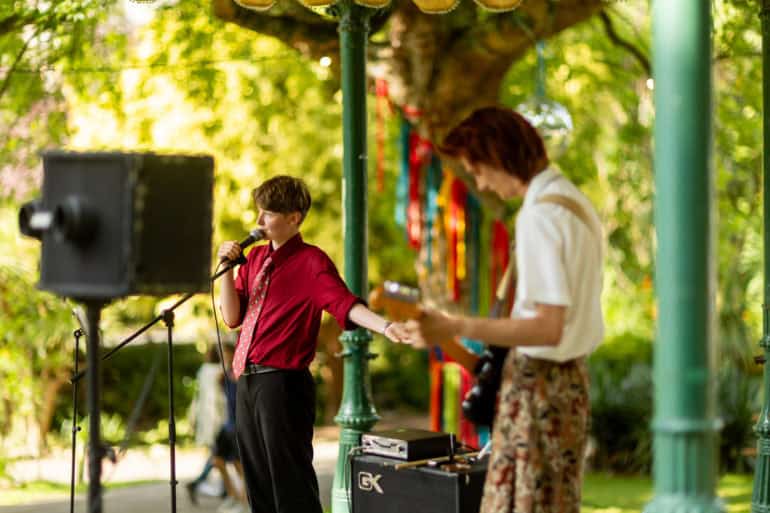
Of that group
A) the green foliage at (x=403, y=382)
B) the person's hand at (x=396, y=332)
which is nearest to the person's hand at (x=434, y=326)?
the person's hand at (x=396, y=332)

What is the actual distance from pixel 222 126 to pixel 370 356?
23.6ft

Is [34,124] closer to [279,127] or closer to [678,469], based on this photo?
[279,127]

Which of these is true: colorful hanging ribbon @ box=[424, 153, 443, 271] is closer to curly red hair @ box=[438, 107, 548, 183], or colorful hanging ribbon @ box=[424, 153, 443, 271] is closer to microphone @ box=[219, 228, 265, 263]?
microphone @ box=[219, 228, 265, 263]

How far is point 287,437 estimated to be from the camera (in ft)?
13.4

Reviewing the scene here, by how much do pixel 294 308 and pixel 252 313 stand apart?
187mm

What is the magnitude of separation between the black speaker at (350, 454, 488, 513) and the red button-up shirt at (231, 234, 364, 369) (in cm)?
47

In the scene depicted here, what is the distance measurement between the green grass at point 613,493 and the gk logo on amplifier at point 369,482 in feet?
14.7

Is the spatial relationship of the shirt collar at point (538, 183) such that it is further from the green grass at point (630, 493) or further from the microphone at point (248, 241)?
the green grass at point (630, 493)

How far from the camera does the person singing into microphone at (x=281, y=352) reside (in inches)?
161

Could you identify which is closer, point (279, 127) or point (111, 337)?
point (279, 127)

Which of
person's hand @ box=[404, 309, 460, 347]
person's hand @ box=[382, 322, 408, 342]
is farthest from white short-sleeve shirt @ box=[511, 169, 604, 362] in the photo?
person's hand @ box=[382, 322, 408, 342]

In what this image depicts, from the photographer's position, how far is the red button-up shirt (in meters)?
4.07

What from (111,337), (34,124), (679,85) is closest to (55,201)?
(679,85)

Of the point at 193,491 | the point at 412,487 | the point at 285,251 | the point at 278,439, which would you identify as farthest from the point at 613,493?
the point at 285,251
